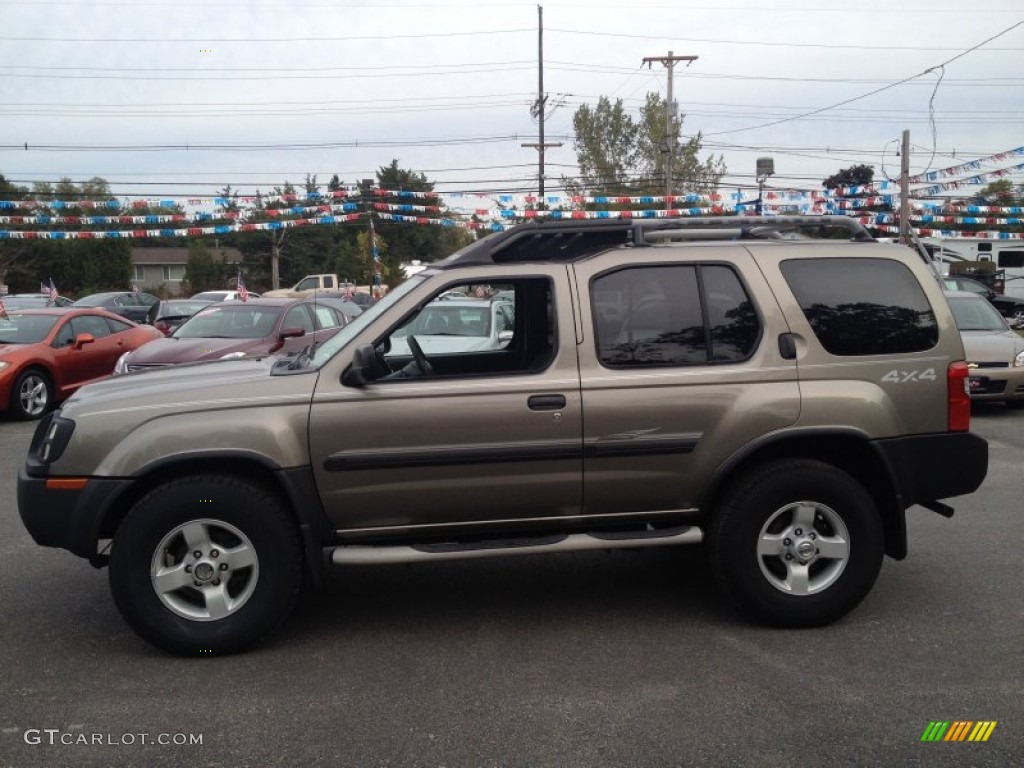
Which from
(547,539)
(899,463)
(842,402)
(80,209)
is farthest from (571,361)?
(80,209)

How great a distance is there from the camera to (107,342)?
43.0ft

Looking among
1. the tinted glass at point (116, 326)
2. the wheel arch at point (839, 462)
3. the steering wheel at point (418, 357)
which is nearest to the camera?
the wheel arch at point (839, 462)

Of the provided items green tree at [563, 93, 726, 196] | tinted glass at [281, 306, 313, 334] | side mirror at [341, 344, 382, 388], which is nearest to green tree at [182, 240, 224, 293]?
green tree at [563, 93, 726, 196]

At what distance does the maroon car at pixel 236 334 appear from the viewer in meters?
11.5


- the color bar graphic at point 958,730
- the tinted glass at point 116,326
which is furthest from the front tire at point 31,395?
the color bar graphic at point 958,730

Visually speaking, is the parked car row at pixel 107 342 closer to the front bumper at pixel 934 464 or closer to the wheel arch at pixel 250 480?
the wheel arch at pixel 250 480

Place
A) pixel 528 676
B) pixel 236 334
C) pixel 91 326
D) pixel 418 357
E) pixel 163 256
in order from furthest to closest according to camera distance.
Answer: pixel 163 256 < pixel 91 326 < pixel 236 334 < pixel 418 357 < pixel 528 676

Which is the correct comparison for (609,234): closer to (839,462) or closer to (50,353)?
(839,462)

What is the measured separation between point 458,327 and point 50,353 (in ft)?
21.5

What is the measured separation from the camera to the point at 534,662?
4273 mm

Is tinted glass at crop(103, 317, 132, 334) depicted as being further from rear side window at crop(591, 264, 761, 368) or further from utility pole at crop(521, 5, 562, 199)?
utility pole at crop(521, 5, 562, 199)

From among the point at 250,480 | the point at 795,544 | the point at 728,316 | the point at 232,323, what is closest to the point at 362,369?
the point at 250,480

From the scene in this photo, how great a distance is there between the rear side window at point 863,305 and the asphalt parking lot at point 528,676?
4.67ft

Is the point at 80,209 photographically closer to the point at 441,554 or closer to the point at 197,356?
the point at 197,356
